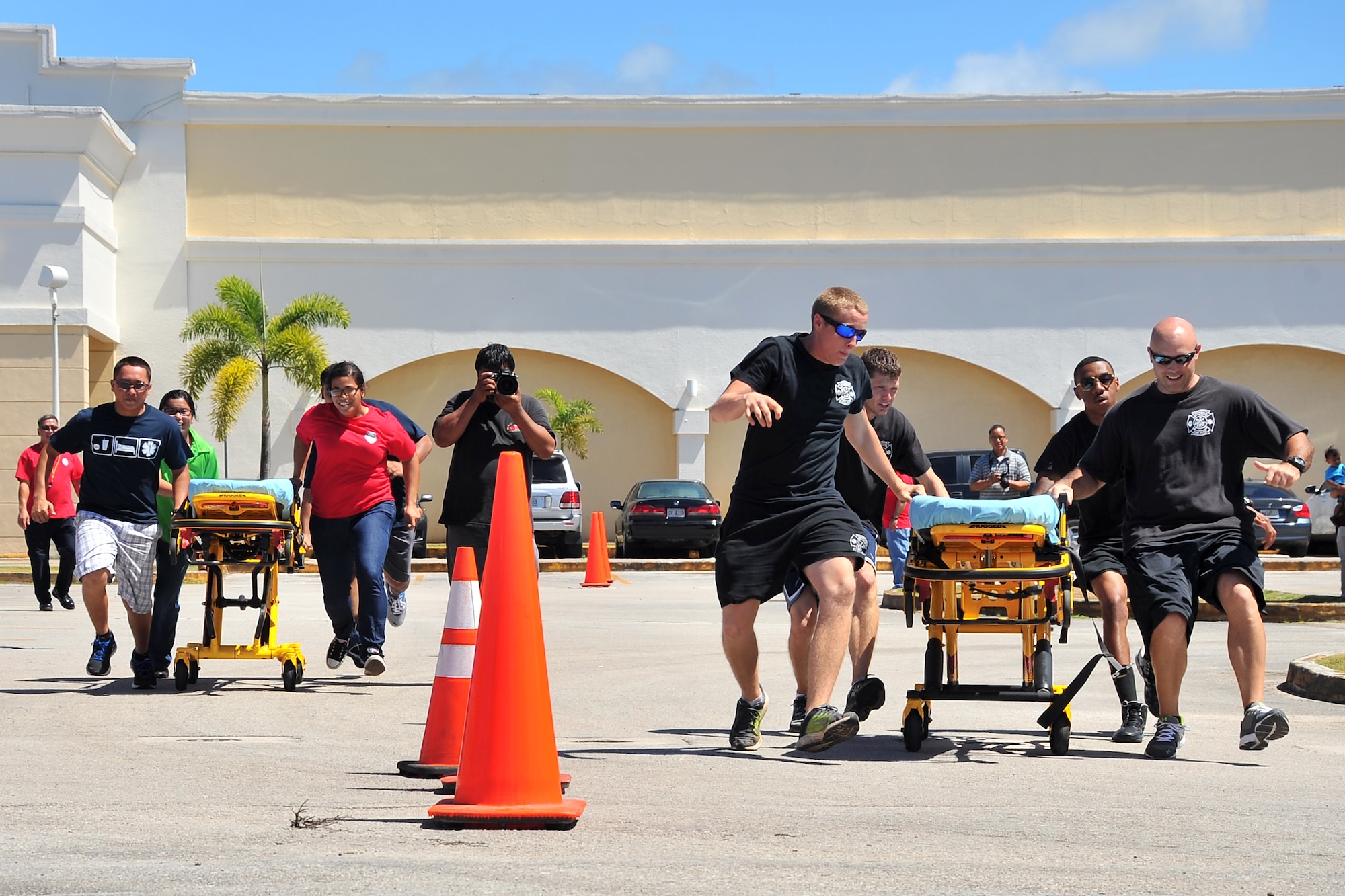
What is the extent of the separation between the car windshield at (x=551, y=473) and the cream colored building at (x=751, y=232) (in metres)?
5.61

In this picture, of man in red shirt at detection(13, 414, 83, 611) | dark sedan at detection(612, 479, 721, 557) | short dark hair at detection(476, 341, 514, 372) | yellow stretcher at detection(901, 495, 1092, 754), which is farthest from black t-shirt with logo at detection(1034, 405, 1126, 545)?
dark sedan at detection(612, 479, 721, 557)

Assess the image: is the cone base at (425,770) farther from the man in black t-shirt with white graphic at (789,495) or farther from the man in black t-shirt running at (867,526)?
the man in black t-shirt running at (867,526)

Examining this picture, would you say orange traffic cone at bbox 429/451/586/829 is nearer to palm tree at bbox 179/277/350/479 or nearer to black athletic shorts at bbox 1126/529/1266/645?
black athletic shorts at bbox 1126/529/1266/645

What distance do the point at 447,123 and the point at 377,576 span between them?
24.8 meters

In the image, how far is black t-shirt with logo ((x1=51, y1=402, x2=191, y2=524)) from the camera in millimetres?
9727

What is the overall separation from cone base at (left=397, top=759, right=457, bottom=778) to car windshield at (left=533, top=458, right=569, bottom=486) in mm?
20744

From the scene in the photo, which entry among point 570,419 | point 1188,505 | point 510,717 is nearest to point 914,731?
point 1188,505

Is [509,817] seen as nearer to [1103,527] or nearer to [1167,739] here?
→ [1167,739]

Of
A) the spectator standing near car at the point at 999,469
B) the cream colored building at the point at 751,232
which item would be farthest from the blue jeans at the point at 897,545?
the cream colored building at the point at 751,232

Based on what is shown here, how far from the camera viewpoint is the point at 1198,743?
7770 mm

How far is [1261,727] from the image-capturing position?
7.06 metres

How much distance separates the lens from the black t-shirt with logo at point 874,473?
27.0ft

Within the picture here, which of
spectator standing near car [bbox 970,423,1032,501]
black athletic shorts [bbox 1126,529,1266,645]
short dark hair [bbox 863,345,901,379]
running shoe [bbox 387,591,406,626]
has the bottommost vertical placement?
running shoe [bbox 387,591,406,626]

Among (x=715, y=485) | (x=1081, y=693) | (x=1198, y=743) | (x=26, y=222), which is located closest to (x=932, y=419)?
(x=715, y=485)
